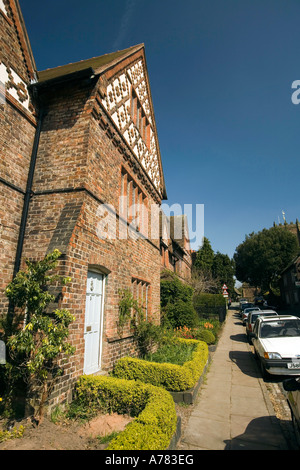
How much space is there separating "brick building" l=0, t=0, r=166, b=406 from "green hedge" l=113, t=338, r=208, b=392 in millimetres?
439

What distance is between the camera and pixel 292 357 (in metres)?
7.13

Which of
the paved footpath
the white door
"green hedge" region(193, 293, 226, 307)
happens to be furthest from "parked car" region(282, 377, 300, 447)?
"green hedge" region(193, 293, 226, 307)

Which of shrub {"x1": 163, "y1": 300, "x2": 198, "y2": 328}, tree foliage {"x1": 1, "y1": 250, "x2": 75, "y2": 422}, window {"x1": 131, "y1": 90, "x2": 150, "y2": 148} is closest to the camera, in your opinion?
tree foliage {"x1": 1, "y1": 250, "x2": 75, "y2": 422}

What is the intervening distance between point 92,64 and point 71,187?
5.29 metres

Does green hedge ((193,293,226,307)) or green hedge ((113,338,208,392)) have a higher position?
green hedge ((193,293,226,307))

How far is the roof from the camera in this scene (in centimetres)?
782

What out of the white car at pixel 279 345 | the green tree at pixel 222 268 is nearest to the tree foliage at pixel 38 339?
the white car at pixel 279 345

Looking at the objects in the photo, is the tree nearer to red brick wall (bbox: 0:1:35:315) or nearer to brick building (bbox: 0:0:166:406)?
brick building (bbox: 0:0:166:406)

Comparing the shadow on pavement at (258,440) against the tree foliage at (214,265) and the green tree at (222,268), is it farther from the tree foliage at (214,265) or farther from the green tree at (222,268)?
the green tree at (222,268)

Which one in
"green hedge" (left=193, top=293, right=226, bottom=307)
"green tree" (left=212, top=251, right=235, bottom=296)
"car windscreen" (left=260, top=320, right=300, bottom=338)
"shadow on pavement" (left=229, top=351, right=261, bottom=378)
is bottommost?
"shadow on pavement" (left=229, top=351, right=261, bottom=378)

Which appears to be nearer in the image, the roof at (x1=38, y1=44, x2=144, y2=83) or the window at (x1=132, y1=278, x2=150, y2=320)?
the roof at (x1=38, y1=44, x2=144, y2=83)

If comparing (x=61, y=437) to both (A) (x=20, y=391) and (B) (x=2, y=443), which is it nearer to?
(B) (x=2, y=443)

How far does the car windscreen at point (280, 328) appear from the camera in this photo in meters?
8.77
